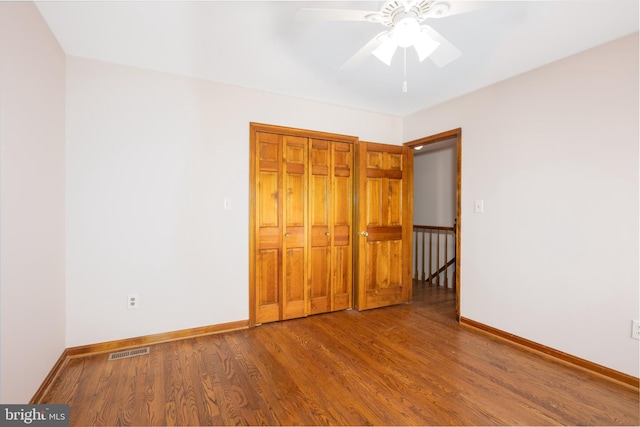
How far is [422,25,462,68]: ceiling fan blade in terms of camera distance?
5.16 ft

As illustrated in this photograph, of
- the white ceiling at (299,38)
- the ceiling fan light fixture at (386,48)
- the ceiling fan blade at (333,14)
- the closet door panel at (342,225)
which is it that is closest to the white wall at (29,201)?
the white ceiling at (299,38)

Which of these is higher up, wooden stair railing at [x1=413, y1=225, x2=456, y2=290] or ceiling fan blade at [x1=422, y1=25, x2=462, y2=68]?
ceiling fan blade at [x1=422, y1=25, x2=462, y2=68]

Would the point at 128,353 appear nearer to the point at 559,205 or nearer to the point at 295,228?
the point at 295,228

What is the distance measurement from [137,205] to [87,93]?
990mm

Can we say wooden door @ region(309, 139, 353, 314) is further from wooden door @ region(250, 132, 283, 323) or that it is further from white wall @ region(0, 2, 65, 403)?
white wall @ region(0, 2, 65, 403)

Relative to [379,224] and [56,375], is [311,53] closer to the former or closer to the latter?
[379,224]

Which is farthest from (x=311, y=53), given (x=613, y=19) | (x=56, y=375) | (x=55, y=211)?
(x=56, y=375)

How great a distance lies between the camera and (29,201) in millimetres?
1710

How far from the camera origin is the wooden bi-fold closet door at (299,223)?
120 inches

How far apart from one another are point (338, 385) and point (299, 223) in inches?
67.3

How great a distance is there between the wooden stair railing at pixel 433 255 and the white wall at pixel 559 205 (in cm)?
170

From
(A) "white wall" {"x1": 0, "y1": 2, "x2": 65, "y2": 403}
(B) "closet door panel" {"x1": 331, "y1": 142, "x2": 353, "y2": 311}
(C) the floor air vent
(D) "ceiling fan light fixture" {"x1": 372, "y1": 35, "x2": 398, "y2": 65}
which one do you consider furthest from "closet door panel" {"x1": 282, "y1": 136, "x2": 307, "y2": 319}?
(A) "white wall" {"x1": 0, "y1": 2, "x2": 65, "y2": 403}

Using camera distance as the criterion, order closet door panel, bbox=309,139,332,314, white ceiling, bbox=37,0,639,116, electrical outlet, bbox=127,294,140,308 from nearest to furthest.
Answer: white ceiling, bbox=37,0,639,116 < electrical outlet, bbox=127,294,140,308 < closet door panel, bbox=309,139,332,314

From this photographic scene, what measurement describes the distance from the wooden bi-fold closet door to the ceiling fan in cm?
163
